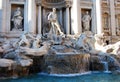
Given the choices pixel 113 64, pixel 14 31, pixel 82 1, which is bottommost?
pixel 113 64

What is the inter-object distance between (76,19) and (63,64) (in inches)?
256

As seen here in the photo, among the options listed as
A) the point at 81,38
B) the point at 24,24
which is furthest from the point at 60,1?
the point at 81,38

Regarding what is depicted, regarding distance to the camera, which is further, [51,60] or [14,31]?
[14,31]

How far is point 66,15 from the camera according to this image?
17.4 meters

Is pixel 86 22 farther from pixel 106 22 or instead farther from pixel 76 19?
pixel 106 22

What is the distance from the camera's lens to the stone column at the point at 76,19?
54.3 ft

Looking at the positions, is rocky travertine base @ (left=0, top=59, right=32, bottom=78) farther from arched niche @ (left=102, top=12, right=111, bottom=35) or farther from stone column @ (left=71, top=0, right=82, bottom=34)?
arched niche @ (left=102, top=12, right=111, bottom=35)

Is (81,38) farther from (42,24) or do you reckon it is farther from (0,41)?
(0,41)

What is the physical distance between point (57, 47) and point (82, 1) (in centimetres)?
596

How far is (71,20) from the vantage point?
17.2 m

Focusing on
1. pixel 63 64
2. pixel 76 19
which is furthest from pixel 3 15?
pixel 63 64

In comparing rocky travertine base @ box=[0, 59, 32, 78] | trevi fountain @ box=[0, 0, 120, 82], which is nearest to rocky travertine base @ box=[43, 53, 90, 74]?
trevi fountain @ box=[0, 0, 120, 82]

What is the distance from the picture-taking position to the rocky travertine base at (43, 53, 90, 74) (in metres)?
10.9

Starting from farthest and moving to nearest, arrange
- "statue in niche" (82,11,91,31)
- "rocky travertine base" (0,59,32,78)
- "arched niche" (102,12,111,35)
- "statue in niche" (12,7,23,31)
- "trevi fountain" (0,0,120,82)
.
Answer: "arched niche" (102,12,111,35) → "statue in niche" (82,11,91,31) → "statue in niche" (12,7,23,31) → "trevi fountain" (0,0,120,82) → "rocky travertine base" (0,59,32,78)
